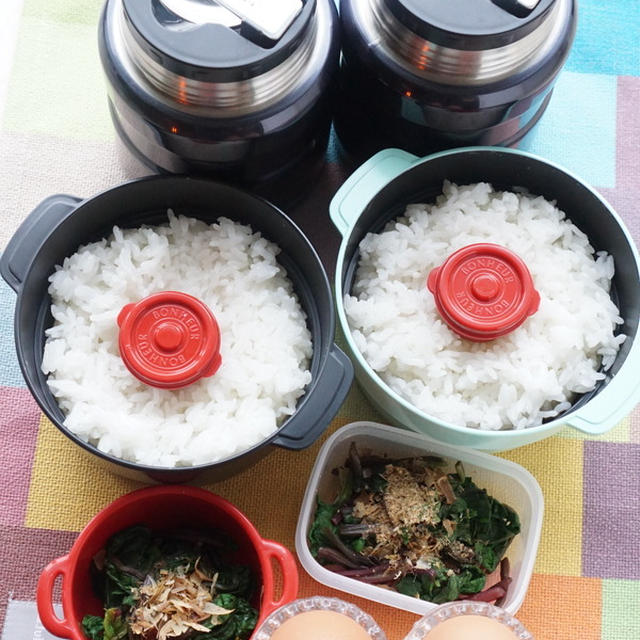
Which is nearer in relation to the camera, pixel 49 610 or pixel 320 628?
pixel 320 628

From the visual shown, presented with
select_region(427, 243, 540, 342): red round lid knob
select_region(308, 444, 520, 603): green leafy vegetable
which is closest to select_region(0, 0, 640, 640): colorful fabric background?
select_region(308, 444, 520, 603): green leafy vegetable

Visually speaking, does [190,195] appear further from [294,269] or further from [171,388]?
[171,388]

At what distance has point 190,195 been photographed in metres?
1.69

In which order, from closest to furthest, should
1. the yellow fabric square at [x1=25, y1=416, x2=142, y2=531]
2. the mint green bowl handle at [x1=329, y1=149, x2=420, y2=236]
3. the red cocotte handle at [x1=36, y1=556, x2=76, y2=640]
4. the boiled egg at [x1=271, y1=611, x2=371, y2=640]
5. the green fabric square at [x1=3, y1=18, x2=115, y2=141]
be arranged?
the boiled egg at [x1=271, y1=611, x2=371, y2=640] < the red cocotte handle at [x1=36, y1=556, x2=76, y2=640] < the mint green bowl handle at [x1=329, y1=149, x2=420, y2=236] < the yellow fabric square at [x1=25, y1=416, x2=142, y2=531] < the green fabric square at [x1=3, y1=18, x2=115, y2=141]

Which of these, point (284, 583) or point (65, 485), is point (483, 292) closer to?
point (284, 583)

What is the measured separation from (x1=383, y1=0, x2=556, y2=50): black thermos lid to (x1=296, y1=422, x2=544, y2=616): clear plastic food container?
2.41ft

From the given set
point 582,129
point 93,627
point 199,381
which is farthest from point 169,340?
point 582,129

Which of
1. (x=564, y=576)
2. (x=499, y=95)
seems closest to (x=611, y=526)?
(x=564, y=576)

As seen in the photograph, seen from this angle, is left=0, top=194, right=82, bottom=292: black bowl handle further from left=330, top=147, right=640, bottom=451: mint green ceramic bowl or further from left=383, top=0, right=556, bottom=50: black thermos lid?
left=383, top=0, right=556, bottom=50: black thermos lid

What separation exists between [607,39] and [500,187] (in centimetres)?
50

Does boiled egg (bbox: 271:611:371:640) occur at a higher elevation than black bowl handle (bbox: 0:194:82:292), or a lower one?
lower

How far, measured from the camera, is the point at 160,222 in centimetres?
174

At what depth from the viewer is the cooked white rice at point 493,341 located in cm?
160

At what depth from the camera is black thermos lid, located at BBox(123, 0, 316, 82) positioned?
4.52 feet
